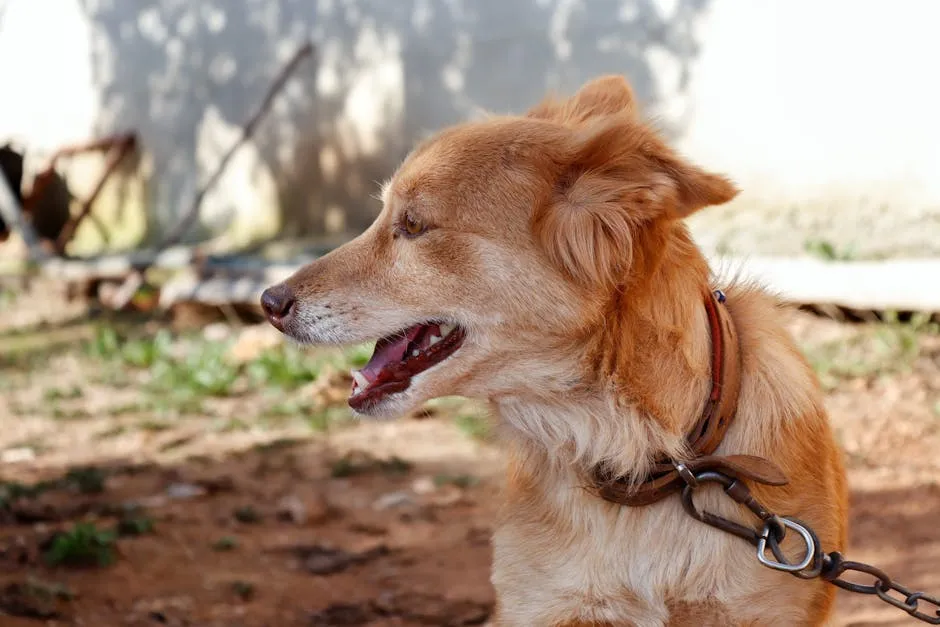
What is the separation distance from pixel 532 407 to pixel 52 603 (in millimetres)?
2264

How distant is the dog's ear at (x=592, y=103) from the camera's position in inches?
125

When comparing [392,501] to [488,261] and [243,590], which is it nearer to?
[243,590]

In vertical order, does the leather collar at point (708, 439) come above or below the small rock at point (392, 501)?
above

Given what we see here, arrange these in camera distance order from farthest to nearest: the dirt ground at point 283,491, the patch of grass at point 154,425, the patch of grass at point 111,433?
the patch of grass at point 154,425 → the patch of grass at point 111,433 → the dirt ground at point 283,491

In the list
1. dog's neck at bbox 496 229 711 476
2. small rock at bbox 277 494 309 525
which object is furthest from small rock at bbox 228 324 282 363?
dog's neck at bbox 496 229 711 476

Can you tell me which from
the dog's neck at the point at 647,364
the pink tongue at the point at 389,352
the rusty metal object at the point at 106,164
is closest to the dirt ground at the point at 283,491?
the pink tongue at the point at 389,352

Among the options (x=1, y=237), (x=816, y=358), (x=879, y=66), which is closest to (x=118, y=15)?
(x=1, y=237)

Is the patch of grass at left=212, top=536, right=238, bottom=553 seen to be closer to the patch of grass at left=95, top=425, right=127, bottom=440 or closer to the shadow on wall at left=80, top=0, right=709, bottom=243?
the patch of grass at left=95, top=425, right=127, bottom=440

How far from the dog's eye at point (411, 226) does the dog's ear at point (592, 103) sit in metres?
0.55

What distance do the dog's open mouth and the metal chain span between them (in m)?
0.75

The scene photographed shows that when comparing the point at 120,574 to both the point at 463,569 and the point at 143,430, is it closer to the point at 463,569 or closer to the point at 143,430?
the point at 463,569

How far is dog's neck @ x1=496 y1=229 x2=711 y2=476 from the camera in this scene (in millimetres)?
2682

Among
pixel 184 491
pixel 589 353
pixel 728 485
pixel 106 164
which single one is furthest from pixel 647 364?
pixel 106 164

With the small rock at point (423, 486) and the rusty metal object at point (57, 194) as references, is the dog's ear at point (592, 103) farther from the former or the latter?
the rusty metal object at point (57, 194)
